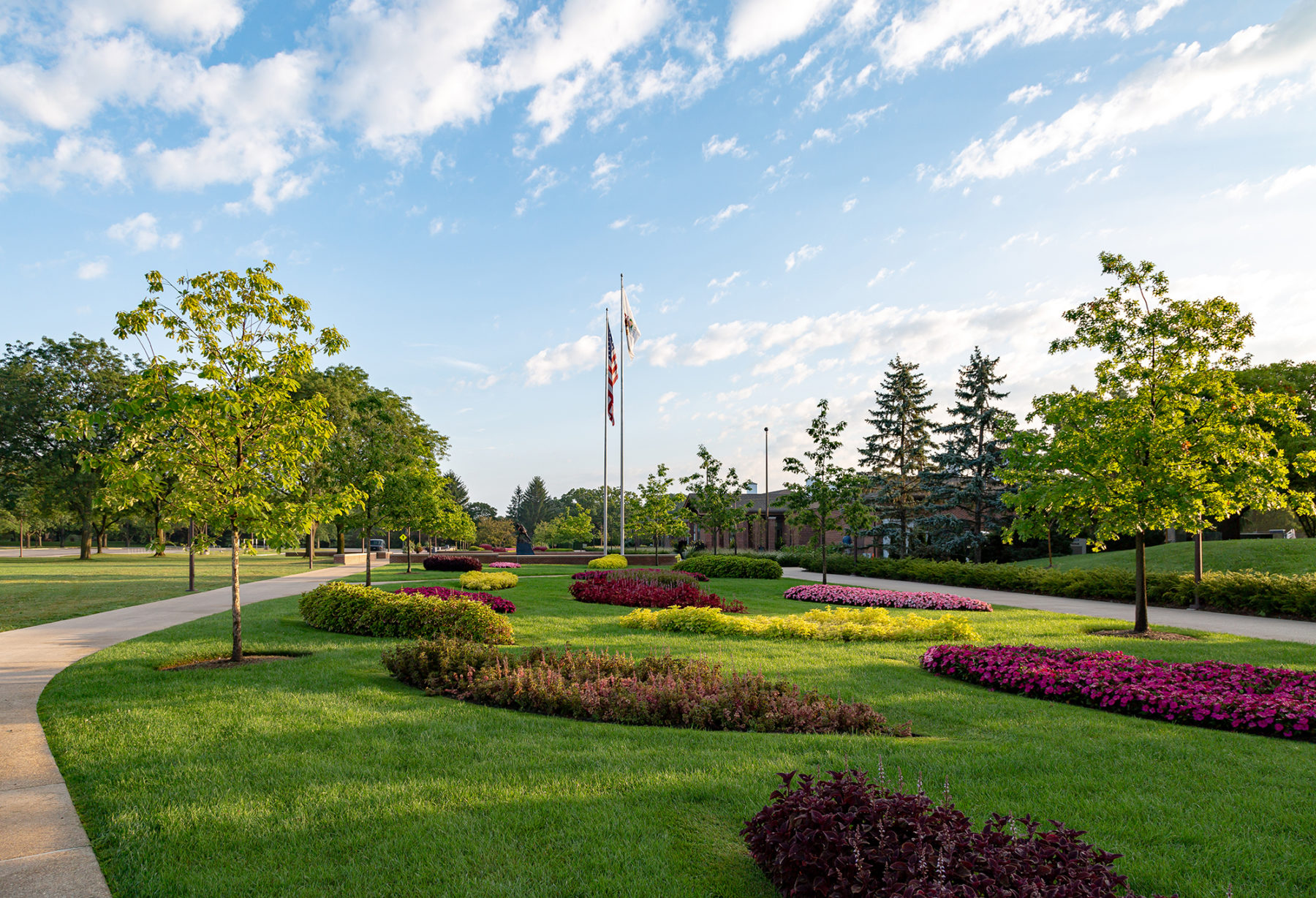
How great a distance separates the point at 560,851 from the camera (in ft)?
12.7

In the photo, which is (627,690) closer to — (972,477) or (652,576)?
(652,576)

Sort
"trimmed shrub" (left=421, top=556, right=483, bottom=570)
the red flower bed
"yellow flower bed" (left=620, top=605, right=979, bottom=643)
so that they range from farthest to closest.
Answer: "trimmed shrub" (left=421, top=556, right=483, bottom=570) < the red flower bed < "yellow flower bed" (left=620, top=605, right=979, bottom=643)

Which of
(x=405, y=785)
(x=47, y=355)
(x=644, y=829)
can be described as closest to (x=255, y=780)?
(x=405, y=785)

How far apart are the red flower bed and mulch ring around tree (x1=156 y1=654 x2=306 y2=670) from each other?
8.18 meters

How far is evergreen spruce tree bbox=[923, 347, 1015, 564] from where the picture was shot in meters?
33.2

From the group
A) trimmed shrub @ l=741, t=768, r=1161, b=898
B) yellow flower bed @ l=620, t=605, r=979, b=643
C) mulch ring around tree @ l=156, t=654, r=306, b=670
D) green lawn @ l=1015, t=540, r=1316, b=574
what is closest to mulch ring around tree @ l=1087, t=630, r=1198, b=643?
yellow flower bed @ l=620, t=605, r=979, b=643

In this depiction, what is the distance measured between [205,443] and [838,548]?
31912mm

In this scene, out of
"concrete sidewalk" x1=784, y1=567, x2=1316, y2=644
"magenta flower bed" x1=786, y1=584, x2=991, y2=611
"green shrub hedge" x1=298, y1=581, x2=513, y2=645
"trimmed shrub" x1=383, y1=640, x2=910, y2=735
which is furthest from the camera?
"magenta flower bed" x1=786, y1=584, x2=991, y2=611

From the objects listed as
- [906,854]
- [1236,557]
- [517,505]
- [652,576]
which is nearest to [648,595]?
[652,576]

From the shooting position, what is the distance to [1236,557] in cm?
2267

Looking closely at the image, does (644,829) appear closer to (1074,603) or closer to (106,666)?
(106,666)

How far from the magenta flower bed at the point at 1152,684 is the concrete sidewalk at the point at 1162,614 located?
6.00 m

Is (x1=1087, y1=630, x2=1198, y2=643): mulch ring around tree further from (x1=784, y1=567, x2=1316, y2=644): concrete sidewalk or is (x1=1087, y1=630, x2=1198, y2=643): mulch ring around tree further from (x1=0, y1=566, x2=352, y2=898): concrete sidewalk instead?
(x1=0, y1=566, x2=352, y2=898): concrete sidewalk

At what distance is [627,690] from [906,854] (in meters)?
4.39
